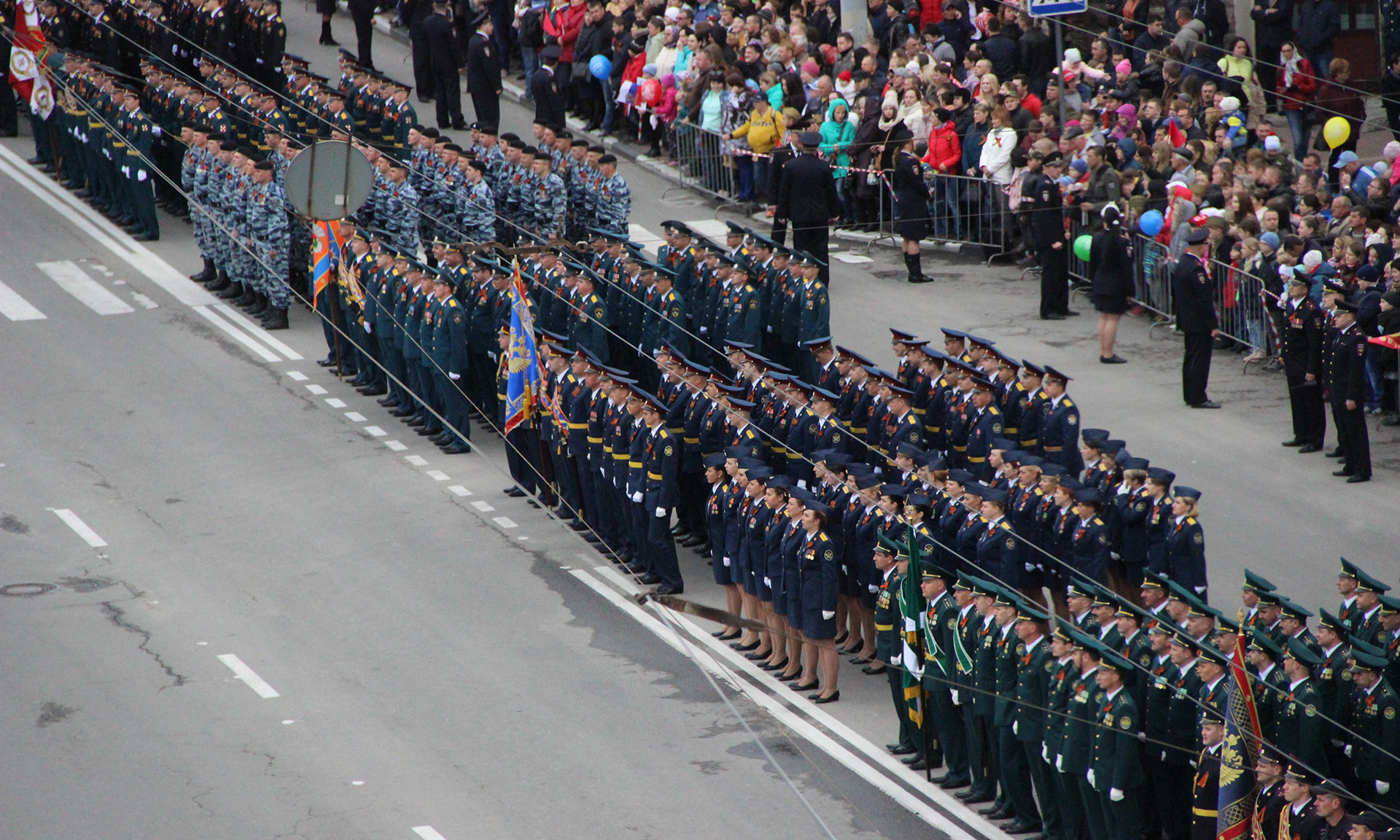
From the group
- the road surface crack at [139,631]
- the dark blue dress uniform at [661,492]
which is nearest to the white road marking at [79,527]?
the road surface crack at [139,631]

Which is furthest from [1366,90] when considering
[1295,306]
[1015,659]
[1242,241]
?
[1015,659]

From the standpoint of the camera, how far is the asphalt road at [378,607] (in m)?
12.9

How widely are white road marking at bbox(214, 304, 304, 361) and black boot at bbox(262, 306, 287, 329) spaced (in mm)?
89

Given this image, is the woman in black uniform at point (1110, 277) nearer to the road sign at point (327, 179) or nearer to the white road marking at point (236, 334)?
the road sign at point (327, 179)

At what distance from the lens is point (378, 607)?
15938 millimetres

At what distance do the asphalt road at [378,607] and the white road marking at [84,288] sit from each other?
152mm

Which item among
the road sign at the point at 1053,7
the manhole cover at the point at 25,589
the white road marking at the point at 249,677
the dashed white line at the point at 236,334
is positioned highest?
the road sign at the point at 1053,7

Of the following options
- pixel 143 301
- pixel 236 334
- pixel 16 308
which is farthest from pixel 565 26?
pixel 16 308

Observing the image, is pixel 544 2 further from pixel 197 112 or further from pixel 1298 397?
pixel 1298 397

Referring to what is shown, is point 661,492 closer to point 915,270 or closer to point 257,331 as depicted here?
point 915,270

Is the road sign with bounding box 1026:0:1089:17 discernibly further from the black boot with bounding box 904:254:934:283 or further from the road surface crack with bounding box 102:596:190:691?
the road surface crack with bounding box 102:596:190:691

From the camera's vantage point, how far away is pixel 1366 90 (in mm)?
25516

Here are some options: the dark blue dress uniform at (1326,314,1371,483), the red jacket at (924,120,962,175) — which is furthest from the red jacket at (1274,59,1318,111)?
the dark blue dress uniform at (1326,314,1371,483)

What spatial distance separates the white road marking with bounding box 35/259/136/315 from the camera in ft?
76.5
